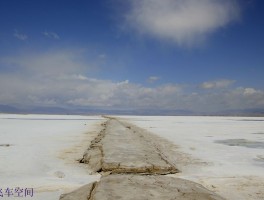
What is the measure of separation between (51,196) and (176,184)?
2.35m

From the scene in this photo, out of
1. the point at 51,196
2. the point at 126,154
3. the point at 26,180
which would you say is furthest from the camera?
the point at 126,154

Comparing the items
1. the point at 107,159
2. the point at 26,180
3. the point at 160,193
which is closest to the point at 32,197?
the point at 26,180

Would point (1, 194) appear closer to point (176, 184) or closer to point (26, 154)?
point (176, 184)

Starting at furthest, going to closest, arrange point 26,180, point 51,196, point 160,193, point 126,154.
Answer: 1. point 126,154
2. point 26,180
3. point 51,196
4. point 160,193

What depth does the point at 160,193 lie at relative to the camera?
5.99 meters

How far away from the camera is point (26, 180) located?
7.87 m

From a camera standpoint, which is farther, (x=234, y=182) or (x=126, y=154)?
(x=126, y=154)

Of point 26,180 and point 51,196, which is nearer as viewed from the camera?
point 51,196

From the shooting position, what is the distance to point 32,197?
6.36 m

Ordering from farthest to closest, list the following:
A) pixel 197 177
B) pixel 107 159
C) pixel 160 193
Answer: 1. pixel 107 159
2. pixel 197 177
3. pixel 160 193

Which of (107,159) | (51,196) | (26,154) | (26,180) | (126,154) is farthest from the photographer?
(26,154)

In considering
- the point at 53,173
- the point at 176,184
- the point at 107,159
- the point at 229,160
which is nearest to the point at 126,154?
the point at 107,159

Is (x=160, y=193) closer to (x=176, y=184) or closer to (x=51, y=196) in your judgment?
(x=176, y=184)

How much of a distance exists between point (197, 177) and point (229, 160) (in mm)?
3662
